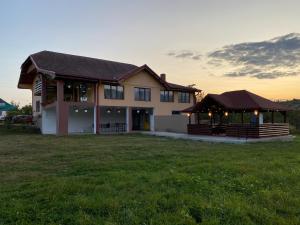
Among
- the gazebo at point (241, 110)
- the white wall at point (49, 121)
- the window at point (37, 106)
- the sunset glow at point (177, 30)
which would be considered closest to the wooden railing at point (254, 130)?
the gazebo at point (241, 110)

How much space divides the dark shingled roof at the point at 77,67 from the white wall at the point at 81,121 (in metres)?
3.85

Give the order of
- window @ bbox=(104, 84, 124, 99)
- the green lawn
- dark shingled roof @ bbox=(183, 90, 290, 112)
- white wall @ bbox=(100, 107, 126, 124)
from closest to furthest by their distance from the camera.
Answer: the green lawn → dark shingled roof @ bbox=(183, 90, 290, 112) → window @ bbox=(104, 84, 124, 99) → white wall @ bbox=(100, 107, 126, 124)

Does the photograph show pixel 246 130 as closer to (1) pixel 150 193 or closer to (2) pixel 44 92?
(1) pixel 150 193

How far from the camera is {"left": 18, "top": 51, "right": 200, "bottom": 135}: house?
24578 millimetres

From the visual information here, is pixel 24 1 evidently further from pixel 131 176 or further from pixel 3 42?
pixel 131 176

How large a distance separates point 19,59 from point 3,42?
5.84 meters

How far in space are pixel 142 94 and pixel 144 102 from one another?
81 cm

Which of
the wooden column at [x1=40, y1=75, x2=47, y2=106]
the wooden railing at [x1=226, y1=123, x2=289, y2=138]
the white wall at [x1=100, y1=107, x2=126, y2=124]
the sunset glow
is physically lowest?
the wooden railing at [x1=226, y1=123, x2=289, y2=138]

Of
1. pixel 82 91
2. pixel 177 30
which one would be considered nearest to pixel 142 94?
pixel 82 91

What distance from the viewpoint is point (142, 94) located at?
3020 centimetres

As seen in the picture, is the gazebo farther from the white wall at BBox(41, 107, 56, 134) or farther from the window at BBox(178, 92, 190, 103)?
the white wall at BBox(41, 107, 56, 134)

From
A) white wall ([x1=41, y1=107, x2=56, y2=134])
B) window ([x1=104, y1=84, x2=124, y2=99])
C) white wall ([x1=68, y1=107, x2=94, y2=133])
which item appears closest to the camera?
white wall ([x1=41, y1=107, x2=56, y2=134])

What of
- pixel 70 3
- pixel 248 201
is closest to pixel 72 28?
pixel 70 3

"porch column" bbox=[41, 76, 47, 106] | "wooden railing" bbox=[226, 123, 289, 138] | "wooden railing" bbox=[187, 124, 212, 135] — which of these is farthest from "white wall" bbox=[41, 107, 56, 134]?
"wooden railing" bbox=[226, 123, 289, 138]
